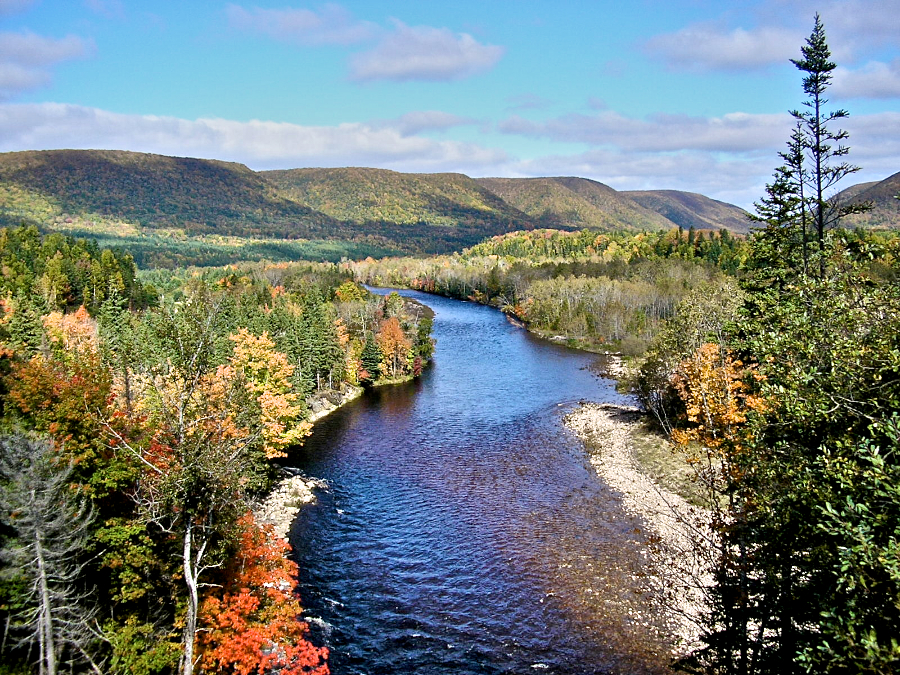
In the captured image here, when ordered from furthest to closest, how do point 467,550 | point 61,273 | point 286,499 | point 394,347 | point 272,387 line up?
point 61,273 < point 394,347 < point 272,387 < point 286,499 < point 467,550

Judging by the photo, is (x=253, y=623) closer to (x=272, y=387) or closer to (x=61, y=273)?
(x=272, y=387)

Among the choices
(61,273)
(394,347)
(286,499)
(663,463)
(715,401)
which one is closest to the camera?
(715,401)

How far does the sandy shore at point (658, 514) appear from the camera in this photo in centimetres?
2470

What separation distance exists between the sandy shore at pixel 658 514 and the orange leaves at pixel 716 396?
3.50 m

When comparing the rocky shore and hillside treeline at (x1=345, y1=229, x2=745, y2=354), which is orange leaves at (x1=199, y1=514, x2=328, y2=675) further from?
hillside treeline at (x1=345, y1=229, x2=745, y2=354)

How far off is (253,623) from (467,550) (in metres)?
13.5

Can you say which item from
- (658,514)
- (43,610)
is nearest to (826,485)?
(43,610)

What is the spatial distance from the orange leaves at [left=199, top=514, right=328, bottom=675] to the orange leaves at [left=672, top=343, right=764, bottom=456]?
55.9 feet

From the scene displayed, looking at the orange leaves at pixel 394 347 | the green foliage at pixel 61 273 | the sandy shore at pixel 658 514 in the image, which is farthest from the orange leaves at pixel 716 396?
the green foliage at pixel 61 273

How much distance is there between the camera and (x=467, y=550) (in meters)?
32.3

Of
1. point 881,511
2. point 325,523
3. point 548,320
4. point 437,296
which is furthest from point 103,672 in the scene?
point 437,296

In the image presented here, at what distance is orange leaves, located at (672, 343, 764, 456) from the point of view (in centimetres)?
2218

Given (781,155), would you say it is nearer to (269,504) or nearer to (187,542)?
(187,542)

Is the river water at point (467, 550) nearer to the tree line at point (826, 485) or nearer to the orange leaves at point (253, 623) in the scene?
the orange leaves at point (253, 623)
